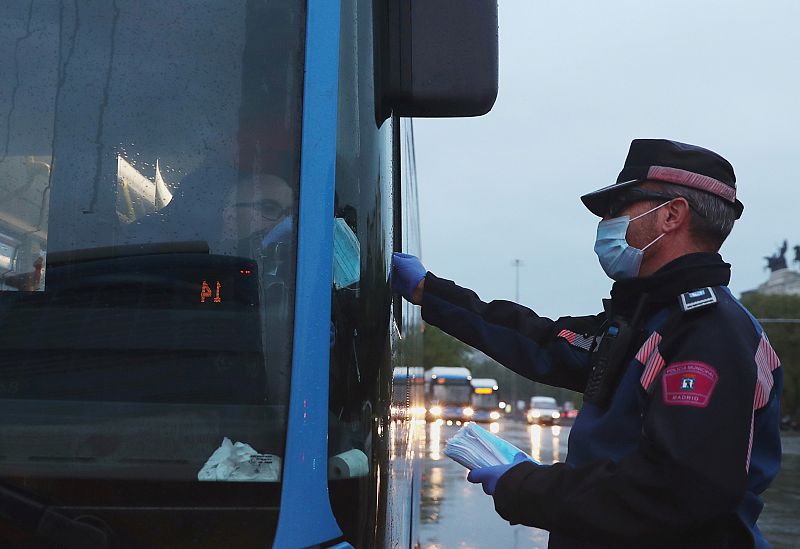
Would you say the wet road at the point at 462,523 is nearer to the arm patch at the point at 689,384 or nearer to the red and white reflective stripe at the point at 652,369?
the red and white reflective stripe at the point at 652,369

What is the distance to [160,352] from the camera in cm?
217

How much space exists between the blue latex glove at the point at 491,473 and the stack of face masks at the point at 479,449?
0.07 feet

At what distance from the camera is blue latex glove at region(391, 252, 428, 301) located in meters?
3.30

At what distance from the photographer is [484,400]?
51031 millimetres

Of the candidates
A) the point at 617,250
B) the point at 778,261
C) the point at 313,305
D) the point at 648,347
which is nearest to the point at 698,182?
the point at 617,250

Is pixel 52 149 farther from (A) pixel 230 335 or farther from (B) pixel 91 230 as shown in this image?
(A) pixel 230 335

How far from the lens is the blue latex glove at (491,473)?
243 centimetres

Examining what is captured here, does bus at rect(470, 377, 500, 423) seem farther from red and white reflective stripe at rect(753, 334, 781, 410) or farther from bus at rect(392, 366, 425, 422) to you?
red and white reflective stripe at rect(753, 334, 781, 410)

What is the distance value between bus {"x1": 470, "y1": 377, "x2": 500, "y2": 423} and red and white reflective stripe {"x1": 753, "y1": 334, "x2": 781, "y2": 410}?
47985 mm

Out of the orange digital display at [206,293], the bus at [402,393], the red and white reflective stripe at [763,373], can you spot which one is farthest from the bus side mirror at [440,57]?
the red and white reflective stripe at [763,373]

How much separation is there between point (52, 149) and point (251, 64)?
486 mm

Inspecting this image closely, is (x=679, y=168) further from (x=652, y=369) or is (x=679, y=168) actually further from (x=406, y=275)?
(x=406, y=275)

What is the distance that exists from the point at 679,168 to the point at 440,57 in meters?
0.70

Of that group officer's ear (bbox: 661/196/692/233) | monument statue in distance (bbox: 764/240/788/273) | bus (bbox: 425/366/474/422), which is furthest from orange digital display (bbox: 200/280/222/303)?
monument statue in distance (bbox: 764/240/788/273)
